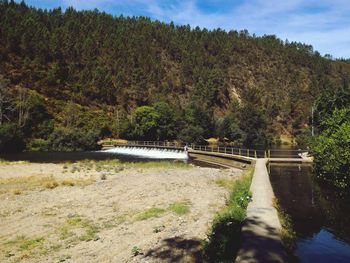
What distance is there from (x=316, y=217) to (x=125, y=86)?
138 m

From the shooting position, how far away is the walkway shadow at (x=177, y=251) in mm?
11243

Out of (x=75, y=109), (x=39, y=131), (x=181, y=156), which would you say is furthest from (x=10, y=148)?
(x=181, y=156)

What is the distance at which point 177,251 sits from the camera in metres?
11.9

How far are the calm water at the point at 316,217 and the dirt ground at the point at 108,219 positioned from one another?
363 centimetres

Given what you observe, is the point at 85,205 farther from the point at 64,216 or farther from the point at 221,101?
the point at 221,101

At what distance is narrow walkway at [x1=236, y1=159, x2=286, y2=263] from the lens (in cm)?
867

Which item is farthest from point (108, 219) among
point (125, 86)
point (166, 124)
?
point (125, 86)

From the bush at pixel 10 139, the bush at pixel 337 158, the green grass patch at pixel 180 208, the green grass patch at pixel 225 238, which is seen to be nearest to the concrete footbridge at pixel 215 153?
the bush at pixel 337 158

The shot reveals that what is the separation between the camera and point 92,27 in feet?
569

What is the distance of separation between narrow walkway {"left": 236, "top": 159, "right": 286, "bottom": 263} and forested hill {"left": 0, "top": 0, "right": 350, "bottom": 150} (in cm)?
7347

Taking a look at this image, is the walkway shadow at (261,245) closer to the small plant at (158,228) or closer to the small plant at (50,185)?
the small plant at (158,228)

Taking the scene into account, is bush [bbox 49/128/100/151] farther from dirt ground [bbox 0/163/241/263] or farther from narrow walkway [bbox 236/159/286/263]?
narrow walkway [bbox 236/159/286/263]

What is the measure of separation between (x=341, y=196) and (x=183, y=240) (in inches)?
482

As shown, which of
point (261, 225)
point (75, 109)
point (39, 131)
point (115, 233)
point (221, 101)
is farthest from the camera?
point (221, 101)
